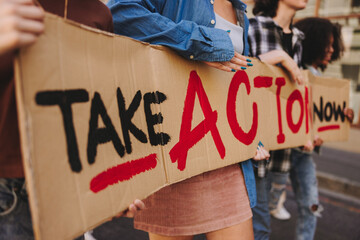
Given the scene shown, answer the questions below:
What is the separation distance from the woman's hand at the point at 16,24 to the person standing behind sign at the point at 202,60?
54 centimetres

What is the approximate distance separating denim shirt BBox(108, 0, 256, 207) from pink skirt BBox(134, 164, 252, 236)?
0.55 m

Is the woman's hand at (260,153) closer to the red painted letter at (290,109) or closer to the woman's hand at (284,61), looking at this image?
the red painted letter at (290,109)

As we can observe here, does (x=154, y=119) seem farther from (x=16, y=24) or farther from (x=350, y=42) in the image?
(x=350, y=42)

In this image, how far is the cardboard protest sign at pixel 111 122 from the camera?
65 centimetres

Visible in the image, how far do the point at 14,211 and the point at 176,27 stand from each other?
83 cm

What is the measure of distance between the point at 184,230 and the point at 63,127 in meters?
0.79

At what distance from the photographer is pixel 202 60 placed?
1085 mm

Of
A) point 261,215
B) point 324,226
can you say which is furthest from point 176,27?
point 324,226

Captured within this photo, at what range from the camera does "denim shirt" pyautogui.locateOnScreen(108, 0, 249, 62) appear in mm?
1038

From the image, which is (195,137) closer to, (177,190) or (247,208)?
(177,190)

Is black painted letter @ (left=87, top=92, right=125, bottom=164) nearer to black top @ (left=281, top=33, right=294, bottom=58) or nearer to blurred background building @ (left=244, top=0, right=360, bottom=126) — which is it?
black top @ (left=281, top=33, right=294, bottom=58)

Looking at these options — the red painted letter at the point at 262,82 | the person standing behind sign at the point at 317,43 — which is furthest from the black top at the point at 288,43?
the red painted letter at the point at 262,82

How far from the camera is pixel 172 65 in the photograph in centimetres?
108

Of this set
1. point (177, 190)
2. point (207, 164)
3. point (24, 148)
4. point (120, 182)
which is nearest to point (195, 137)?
point (207, 164)
